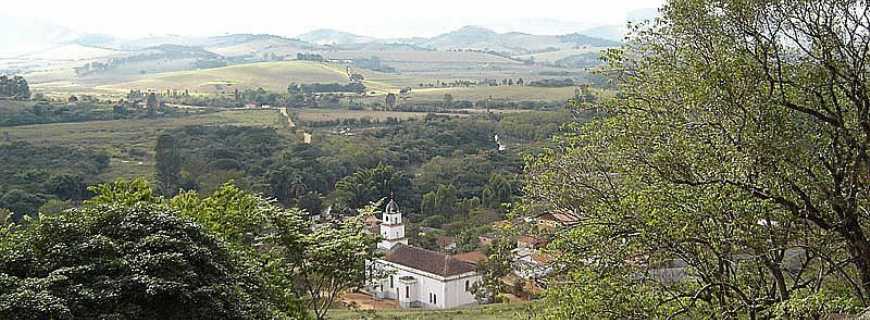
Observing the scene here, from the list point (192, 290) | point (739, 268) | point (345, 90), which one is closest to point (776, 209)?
point (739, 268)

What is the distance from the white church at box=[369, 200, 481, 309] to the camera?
42188 mm

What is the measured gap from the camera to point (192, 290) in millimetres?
12695

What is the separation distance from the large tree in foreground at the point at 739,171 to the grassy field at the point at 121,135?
62444 mm

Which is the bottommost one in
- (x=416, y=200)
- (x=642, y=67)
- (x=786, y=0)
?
(x=416, y=200)

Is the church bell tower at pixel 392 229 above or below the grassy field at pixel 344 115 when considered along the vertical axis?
below

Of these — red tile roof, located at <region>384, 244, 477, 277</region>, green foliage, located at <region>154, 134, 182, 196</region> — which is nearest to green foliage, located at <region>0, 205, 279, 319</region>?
red tile roof, located at <region>384, 244, 477, 277</region>

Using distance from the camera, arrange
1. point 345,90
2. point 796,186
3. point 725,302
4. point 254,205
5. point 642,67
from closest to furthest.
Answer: point 796,186 < point 725,302 < point 642,67 < point 254,205 < point 345,90

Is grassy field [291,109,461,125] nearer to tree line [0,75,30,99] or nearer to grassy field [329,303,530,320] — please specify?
tree line [0,75,30,99]

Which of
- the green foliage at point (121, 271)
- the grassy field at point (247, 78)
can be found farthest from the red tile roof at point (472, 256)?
the grassy field at point (247, 78)

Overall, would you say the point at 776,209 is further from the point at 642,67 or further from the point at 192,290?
the point at 192,290

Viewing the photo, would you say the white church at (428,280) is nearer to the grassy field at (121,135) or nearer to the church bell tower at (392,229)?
the church bell tower at (392,229)

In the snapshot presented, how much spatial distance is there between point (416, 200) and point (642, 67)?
2420 inches

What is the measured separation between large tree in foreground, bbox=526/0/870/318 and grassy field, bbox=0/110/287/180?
205 feet

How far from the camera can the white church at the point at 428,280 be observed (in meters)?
42.2
